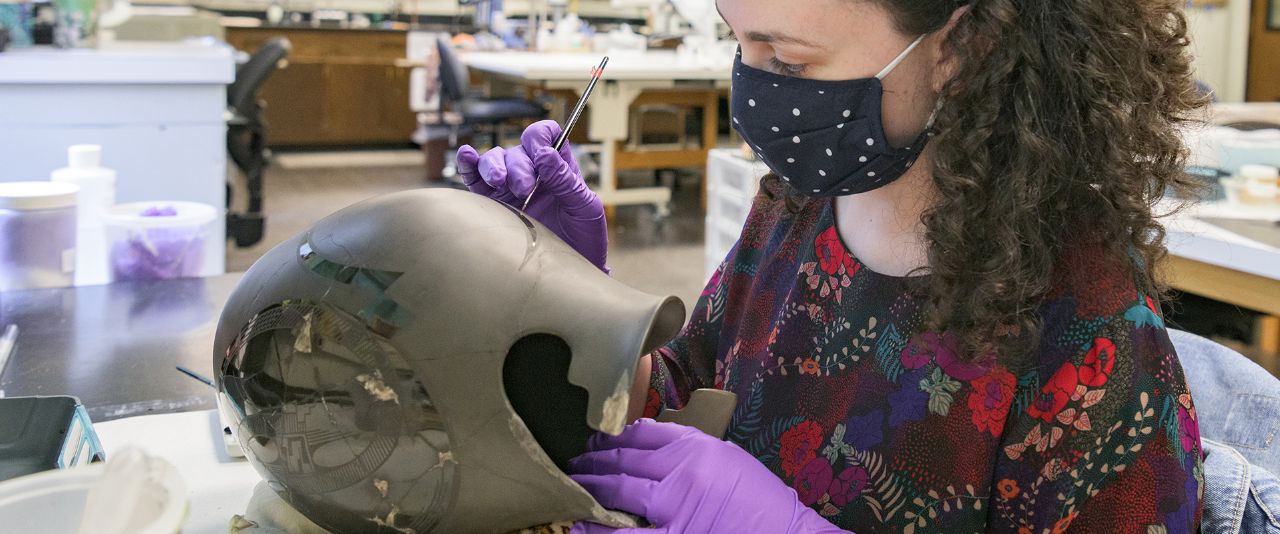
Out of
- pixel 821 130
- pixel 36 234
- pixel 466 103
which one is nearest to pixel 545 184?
pixel 821 130

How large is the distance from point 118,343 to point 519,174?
28.2 inches

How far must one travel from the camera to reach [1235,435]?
1.06 m

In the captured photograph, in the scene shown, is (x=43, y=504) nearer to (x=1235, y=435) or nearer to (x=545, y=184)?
(x=545, y=184)

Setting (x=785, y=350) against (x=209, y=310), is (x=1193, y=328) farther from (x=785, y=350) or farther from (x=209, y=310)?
(x=209, y=310)

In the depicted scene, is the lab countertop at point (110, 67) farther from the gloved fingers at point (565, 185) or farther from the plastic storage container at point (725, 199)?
the gloved fingers at point (565, 185)

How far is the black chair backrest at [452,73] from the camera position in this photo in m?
5.75

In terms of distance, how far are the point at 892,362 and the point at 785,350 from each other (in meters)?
0.12

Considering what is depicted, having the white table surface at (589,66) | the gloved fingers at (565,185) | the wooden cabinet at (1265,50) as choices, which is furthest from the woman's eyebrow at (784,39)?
the wooden cabinet at (1265,50)

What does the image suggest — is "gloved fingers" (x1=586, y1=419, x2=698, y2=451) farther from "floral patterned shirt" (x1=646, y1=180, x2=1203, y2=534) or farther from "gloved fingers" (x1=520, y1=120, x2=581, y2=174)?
"gloved fingers" (x1=520, y1=120, x2=581, y2=174)

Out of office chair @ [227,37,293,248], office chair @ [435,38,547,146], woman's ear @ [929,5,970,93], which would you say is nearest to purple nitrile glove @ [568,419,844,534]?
woman's ear @ [929,5,970,93]

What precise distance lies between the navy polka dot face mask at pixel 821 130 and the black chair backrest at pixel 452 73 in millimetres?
4937

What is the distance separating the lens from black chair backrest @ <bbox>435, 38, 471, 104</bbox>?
226 inches

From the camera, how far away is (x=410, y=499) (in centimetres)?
69

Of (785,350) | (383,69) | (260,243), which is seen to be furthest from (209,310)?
(383,69)
